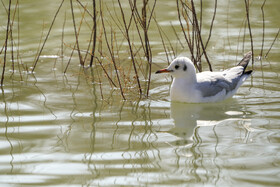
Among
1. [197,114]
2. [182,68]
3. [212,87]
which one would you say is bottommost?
[197,114]

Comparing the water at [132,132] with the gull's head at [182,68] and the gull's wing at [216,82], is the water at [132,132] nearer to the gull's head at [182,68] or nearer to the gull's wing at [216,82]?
the gull's wing at [216,82]

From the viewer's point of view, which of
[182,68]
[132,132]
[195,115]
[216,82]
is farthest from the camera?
[216,82]

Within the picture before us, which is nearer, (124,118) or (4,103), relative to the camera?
(124,118)

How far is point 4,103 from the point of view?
24.2ft

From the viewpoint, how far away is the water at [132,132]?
17.5 ft

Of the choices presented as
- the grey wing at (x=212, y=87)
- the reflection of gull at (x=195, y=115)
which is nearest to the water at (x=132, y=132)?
the reflection of gull at (x=195, y=115)

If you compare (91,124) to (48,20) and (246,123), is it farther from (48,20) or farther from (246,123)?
(48,20)

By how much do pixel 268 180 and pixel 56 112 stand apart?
2.80 m

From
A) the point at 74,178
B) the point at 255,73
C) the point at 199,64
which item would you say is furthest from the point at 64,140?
the point at 255,73

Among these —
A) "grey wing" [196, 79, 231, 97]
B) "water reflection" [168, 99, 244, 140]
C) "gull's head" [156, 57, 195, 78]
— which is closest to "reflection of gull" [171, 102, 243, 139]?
"water reflection" [168, 99, 244, 140]

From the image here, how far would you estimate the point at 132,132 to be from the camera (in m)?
6.42

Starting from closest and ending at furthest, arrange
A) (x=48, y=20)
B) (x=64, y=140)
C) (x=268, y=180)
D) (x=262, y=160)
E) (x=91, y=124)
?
(x=268, y=180) < (x=262, y=160) < (x=64, y=140) < (x=91, y=124) < (x=48, y=20)

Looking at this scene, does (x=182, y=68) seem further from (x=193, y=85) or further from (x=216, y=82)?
(x=216, y=82)

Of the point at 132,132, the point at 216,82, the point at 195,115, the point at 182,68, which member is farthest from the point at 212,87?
the point at 132,132
